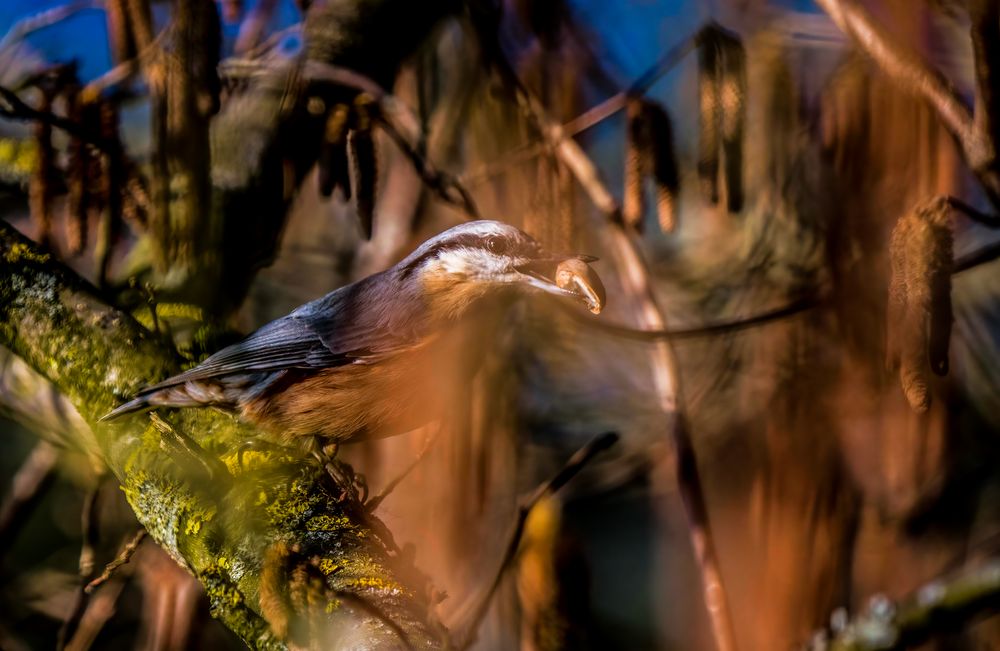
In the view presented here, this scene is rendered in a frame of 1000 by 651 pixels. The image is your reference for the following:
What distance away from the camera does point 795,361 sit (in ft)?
5.82

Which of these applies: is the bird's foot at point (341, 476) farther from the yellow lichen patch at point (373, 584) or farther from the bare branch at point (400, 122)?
the bare branch at point (400, 122)

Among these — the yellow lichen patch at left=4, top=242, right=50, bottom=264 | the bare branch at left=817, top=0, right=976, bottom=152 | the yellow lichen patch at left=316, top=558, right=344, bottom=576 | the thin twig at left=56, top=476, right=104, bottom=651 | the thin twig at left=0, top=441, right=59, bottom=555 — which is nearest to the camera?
the yellow lichen patch at left=316, top=558, right=344, bottom=576

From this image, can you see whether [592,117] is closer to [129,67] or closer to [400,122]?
[400,122]

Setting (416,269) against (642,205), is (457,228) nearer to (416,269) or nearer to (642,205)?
(416,269)

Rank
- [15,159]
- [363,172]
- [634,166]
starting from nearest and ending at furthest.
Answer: [363,172], [634,166], [15,159]

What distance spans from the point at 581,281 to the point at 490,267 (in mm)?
149

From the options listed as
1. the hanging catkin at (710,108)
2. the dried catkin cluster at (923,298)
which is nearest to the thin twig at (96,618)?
the hanging catkin at (710,108)

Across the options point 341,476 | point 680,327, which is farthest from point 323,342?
point 680,327

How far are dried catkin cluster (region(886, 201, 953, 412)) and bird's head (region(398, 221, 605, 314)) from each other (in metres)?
0.41

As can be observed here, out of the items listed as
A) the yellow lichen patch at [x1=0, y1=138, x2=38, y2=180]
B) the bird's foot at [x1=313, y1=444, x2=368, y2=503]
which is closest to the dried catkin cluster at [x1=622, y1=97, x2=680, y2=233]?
the bird's foot at [x1=313, y1=444, x2=368, y2=503]

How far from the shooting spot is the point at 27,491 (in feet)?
6.63

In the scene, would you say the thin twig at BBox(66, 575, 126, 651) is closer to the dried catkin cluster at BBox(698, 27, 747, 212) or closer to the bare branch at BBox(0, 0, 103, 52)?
the bare branch at BBox(0, 0, 103, 52)

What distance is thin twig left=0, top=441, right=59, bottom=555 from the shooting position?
202cm

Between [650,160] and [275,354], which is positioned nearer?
[275,354]
